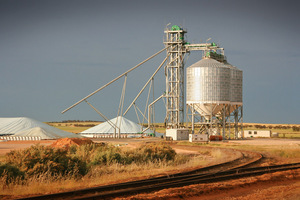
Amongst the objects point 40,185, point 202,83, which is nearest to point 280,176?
point 40,185

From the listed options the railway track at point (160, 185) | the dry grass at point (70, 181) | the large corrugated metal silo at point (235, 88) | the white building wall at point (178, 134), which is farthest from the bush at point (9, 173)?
the large corrugated metal silo at point (235, 88)

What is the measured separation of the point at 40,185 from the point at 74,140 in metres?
28.4

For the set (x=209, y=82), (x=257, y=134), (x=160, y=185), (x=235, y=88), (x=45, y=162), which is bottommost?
(x=160, y=185)

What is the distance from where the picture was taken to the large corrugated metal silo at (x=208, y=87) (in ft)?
255

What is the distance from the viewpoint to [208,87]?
255 feet

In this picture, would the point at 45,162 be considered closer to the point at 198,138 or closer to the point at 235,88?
the point at 198,138

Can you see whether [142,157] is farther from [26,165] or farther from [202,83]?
[202,83]

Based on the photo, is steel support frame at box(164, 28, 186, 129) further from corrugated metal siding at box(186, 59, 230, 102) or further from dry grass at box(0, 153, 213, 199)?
dry grass at box(0, 153, 213, 199)

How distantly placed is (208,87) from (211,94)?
1.41 metres

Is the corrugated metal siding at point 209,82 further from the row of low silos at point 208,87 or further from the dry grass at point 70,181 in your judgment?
the dry grass at point 70,181

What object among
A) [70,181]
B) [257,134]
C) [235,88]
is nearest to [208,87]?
[235,88]

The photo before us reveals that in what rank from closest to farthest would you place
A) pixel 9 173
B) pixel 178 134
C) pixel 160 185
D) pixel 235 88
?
pixel 160 185, pixel 9 173, pixel 178 134, pixel 235 88

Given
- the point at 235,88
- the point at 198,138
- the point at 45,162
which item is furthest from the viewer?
the point at 235,88

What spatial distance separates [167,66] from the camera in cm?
8675
